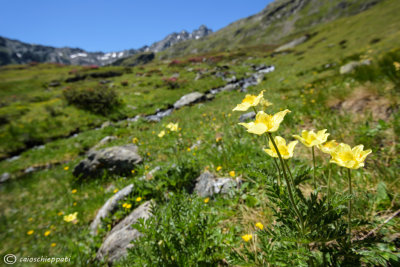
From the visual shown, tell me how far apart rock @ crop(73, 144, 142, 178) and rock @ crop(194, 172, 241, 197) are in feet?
9.49

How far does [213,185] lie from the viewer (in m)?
3.12

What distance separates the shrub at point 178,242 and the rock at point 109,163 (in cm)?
381

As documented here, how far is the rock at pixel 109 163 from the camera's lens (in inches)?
219

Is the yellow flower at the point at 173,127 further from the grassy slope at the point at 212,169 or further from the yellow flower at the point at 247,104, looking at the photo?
the yellow flower at the point at 247,104

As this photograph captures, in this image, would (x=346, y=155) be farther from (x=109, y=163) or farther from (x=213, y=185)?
(x=109, y=163)

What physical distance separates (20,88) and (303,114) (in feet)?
108

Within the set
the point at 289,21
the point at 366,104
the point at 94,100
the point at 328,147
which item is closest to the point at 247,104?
the point at 328,147

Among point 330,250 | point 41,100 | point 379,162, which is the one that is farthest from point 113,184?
point 41,100

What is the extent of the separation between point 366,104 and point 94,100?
55.0ft

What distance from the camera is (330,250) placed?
1.21m

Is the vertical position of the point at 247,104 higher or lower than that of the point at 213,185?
higher

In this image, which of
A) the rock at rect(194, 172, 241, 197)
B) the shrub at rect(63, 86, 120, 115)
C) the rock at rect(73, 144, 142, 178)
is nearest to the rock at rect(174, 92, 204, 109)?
the shrub at rect(63, 86, 120, 115)

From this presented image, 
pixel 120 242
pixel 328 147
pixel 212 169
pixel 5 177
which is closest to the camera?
pixel 328 147

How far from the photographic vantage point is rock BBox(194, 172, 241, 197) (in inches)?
115
